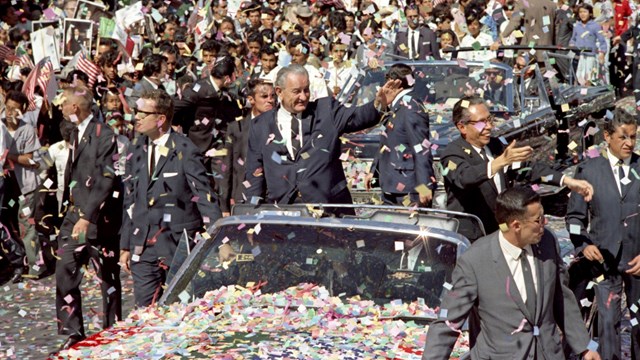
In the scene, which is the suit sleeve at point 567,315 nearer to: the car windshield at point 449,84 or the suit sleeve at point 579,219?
the suit sleeve at point 579,219

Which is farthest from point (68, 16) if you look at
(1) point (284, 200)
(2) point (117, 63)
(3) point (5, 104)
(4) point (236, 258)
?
(4) point (236, 258)

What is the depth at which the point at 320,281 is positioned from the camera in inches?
316

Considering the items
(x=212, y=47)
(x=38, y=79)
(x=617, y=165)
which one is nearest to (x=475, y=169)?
(x=617, y=165)

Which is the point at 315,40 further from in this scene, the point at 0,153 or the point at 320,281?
the point at 320,281

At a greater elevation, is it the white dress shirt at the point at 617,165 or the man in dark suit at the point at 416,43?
the man in dark suit at the point at 416,43

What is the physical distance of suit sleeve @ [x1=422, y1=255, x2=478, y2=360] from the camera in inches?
268

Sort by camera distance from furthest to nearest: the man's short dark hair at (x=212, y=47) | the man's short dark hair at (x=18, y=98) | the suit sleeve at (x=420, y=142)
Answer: the man's short dark hair at (x=212, y=47) < the man's short dark hair at (x=18, y=98) < the suit sleeve at (x=420, y=142)

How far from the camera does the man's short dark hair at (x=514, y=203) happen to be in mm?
6934

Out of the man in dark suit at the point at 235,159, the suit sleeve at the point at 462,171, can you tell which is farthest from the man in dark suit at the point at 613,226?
the man in dark suit at the point at 235,159

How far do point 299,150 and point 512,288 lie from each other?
152 inches

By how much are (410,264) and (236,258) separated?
3.47 feet

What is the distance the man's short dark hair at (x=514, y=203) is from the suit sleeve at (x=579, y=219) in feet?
9.67

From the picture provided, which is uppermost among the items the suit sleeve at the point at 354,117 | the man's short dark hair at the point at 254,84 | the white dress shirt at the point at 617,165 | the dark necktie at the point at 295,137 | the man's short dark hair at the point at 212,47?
the man's short dark hair at the point at 212,47

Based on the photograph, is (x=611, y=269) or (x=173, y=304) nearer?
(x=173, y=304)
